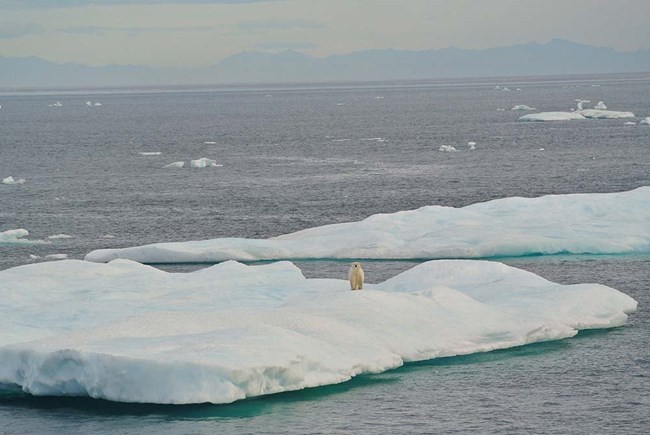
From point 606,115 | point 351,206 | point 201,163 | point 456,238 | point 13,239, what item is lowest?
point 606,115

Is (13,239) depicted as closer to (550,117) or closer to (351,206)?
(351,206)

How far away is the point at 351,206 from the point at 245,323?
31.0 m

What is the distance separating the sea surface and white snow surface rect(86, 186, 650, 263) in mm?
839

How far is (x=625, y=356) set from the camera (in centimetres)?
2503

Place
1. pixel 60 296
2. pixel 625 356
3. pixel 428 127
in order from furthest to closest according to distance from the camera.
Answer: pixel 428 127
pixel 60 296
pixel 625 356

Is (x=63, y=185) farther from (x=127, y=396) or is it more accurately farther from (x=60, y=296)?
(x=127, y=396)

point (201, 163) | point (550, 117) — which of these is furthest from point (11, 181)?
point (550, 117)

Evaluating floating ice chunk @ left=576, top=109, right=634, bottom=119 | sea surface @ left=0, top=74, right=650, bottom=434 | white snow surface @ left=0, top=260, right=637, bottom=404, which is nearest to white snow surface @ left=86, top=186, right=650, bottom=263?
sea surface @ left=0, top=74, right=650, bottom=434

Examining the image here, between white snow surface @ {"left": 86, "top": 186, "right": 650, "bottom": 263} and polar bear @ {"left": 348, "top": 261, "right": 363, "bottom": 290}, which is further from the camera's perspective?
white snow surface @ {"left": 86, "top": 186, "right": 650, "bottom": 263}

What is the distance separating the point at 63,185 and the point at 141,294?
40.8 m

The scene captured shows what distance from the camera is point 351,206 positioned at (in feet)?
179

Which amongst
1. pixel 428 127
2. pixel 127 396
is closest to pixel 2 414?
pixel 127 396

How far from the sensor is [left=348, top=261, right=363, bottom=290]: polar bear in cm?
2844

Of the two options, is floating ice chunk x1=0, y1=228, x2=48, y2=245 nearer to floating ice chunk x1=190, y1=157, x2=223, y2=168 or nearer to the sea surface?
the sea surface
